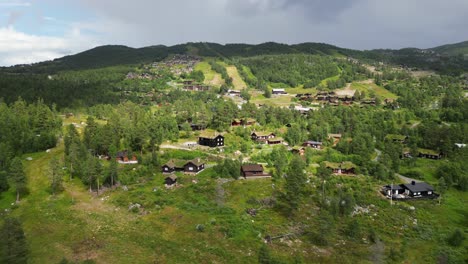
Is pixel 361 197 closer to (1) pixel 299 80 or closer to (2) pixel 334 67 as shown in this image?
(1) pixel 299 80

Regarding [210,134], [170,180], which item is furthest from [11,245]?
[210,134]

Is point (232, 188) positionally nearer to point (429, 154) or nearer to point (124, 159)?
point (124, 159)

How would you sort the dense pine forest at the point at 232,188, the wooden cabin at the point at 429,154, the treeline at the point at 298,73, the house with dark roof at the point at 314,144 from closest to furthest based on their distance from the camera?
the dense pine forest at the point at 232,188 < the wooden cabin at the point at 429,154 < the house with dark roof at the point at 314,144 < the treeline at the point at 298,73

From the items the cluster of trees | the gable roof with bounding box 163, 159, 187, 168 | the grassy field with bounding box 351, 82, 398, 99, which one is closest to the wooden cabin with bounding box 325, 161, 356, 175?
the gable roof with bounding box 163, 159, 187, 168

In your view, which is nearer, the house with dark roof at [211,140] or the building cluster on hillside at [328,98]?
the house with dark roof at [211,140]

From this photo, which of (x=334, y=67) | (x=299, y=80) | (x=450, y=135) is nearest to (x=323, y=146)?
(x=450, y=135)

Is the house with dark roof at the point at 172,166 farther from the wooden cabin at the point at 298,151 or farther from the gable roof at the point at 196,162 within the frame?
the wooden cabin at the point at 298,151

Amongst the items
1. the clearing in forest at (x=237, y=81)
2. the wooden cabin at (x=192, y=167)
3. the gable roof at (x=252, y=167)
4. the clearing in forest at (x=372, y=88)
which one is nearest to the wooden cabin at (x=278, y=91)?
the clearing in forest at (x=237, y=81)
